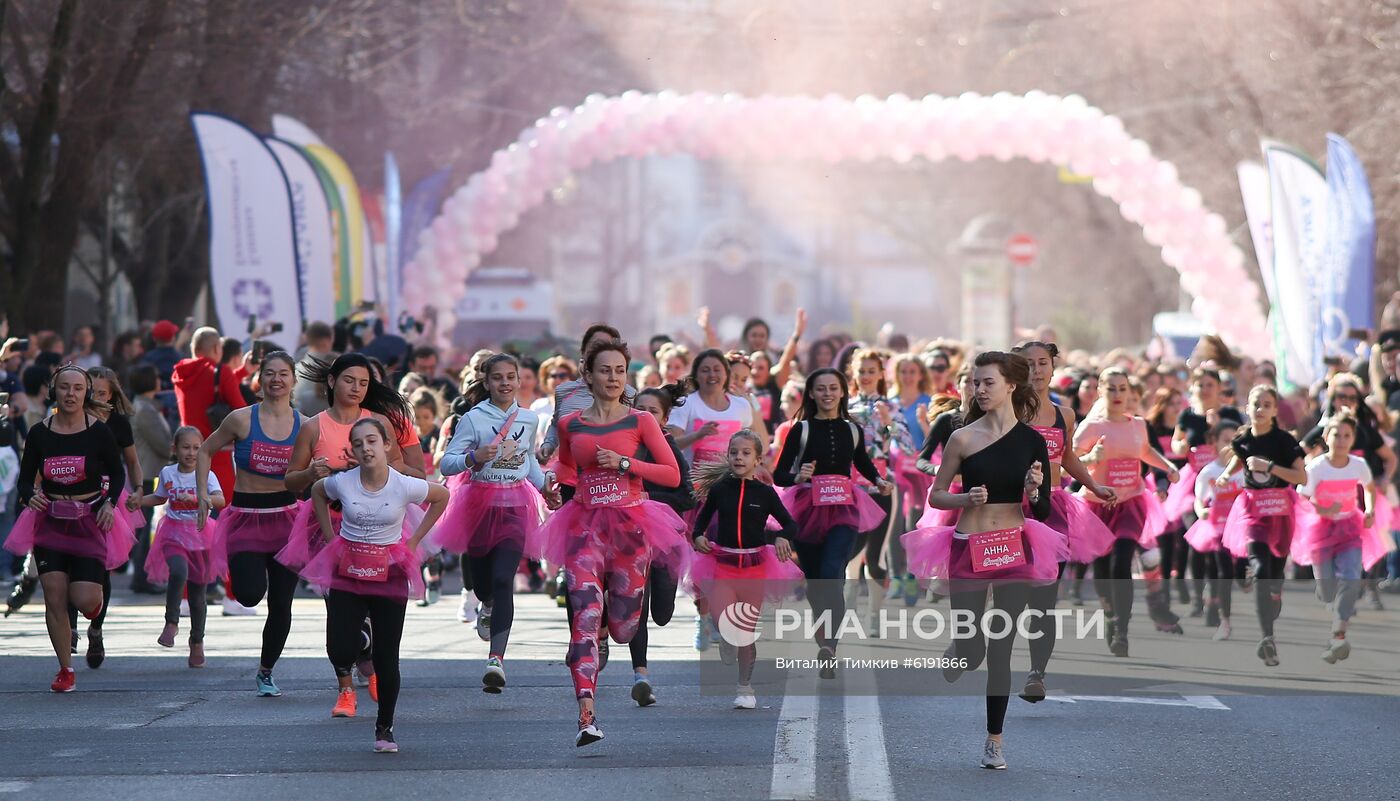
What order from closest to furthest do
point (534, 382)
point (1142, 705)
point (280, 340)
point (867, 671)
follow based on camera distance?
point (1142, 705) < point (867, 671) < point (534, 382) < point (280, 340)

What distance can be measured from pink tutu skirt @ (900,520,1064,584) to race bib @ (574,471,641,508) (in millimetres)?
1275

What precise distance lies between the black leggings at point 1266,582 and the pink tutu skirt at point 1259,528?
0.04 meters

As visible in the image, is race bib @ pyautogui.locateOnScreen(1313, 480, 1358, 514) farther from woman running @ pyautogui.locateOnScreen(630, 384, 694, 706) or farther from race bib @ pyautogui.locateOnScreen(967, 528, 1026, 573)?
race bib @ pyautogui.locateOnScreen(967, 528, 1026, 573)

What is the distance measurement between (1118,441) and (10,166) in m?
Result: 17.7

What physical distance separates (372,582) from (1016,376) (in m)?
2.82

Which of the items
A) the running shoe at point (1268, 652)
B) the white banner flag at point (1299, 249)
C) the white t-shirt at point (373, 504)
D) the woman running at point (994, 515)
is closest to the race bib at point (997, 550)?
the woman running at point (994, 515)

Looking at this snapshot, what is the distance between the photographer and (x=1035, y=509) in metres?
9.15

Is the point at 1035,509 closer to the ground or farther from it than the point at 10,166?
closer to the ground

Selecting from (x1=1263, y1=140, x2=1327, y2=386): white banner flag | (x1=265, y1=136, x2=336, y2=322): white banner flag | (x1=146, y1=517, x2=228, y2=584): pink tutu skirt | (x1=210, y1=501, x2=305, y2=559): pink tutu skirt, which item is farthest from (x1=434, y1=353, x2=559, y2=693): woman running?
(x1=1263, y1=140, x2=1327, y2=386): white banner flag

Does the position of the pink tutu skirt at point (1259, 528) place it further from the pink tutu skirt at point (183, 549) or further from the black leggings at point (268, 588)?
the pink tutu skirt at point (183, 549)

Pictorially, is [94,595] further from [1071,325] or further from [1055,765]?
[1071,325]

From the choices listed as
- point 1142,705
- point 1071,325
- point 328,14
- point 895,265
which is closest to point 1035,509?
point 1142,705

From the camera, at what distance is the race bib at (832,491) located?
1177 centimetres

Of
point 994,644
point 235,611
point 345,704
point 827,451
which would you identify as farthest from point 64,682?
point 994,644
